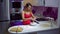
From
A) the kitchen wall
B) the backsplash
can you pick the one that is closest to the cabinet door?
the backsplash

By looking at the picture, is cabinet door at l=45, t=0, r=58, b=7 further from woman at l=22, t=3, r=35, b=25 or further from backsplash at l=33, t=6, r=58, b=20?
woman at l=22, t=3, r=35, b=25

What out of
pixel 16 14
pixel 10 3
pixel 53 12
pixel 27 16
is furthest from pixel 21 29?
pixel 10 3

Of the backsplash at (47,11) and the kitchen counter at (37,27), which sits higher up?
the backsplash at (47,11)

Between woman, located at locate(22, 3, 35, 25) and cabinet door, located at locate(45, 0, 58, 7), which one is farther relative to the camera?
woman, located at locate(22, 3, 35, 25)

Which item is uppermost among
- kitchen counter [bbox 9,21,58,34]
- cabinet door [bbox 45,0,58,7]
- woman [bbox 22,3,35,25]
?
cabinet door [bbox 45,0,58,7]

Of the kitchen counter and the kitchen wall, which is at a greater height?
A: the kitchen wall

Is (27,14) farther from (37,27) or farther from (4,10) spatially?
(4,10)

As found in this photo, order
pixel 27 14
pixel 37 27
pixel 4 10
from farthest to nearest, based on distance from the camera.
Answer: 1. pixel 4 10
2. pixel 27 14
3. pixel 37 27

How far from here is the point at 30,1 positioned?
173cm

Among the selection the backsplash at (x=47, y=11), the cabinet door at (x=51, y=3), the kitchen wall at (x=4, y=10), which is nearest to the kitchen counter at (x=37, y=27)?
the backsplash at (x=47, y=11)

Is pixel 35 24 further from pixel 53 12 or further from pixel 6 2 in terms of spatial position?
pixel 6 2

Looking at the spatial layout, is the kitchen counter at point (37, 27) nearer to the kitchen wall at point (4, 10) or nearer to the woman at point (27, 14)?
the woman at point (27, 14)

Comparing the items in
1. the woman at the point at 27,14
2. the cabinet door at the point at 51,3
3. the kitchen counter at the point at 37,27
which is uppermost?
the cabinet door at the point at 51,3

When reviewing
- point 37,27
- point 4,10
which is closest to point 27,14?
point 37,27
